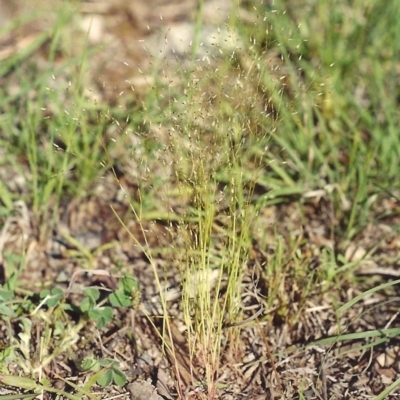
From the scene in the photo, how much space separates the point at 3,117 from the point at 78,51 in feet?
1.98

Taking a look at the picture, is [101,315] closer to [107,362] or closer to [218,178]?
[107,362]

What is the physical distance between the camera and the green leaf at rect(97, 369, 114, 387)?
1.80 m

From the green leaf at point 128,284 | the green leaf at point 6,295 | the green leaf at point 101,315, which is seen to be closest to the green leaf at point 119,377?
the green leaf at point 101,315

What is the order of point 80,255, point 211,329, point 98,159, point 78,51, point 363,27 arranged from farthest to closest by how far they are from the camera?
point 78,51 < point 363,27 < point 98,159 < point 80,255 < point 211,329

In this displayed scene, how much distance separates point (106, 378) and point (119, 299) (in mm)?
231

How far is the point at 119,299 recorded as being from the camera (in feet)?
6.36

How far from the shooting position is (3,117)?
2.52 metres

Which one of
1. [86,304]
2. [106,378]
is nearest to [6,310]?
[86,304]

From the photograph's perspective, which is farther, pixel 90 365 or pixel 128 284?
pixel 128 284

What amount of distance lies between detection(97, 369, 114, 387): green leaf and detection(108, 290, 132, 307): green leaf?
0.63 ft

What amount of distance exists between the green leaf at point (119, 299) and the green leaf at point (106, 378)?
0.19m

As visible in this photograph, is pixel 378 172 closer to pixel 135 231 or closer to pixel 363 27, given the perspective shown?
pixel 363 27

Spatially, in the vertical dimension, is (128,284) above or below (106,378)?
above

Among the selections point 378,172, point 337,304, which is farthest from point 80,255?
point 378,172
